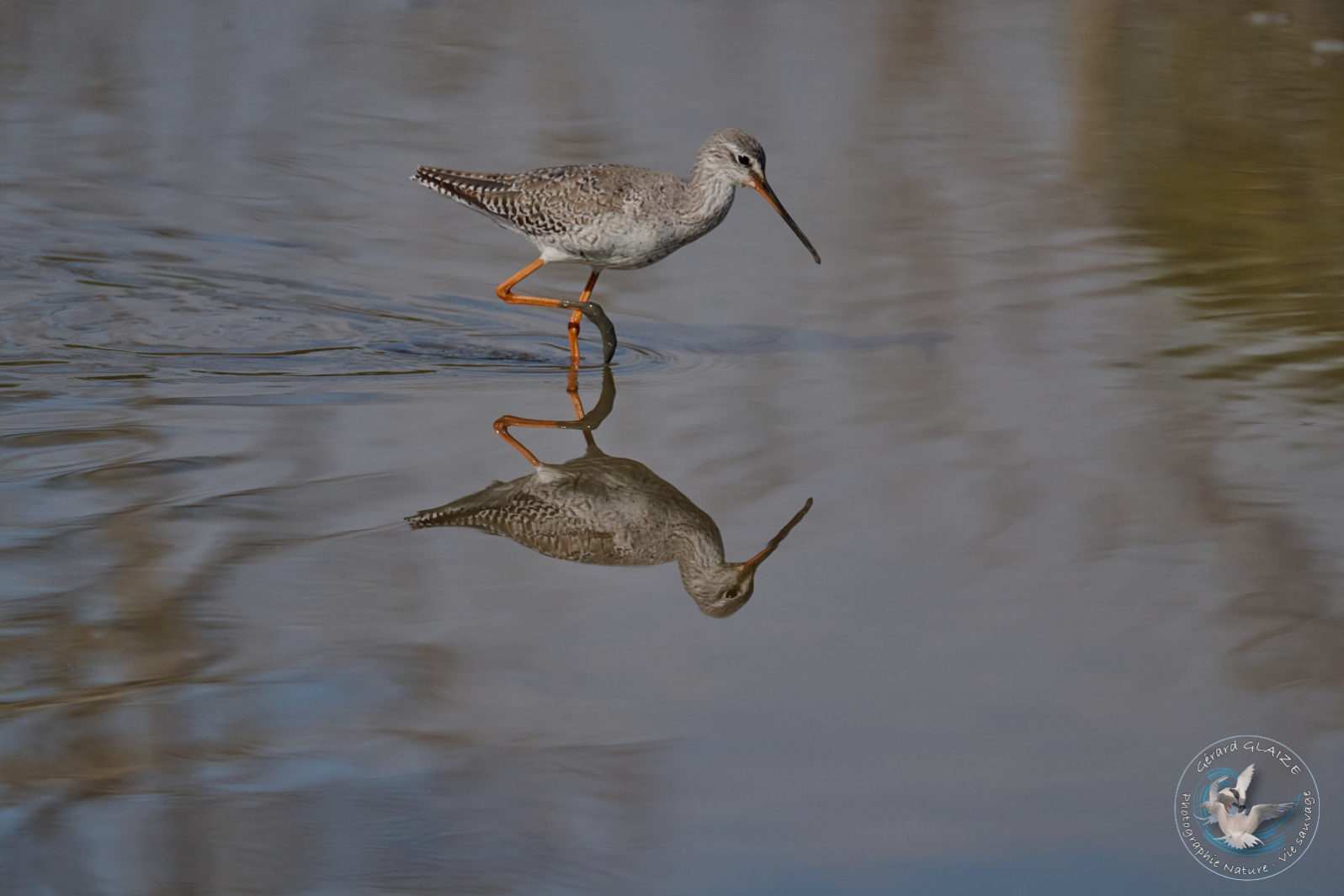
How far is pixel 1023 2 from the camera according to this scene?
16.0 m

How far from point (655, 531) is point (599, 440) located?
3.36ft

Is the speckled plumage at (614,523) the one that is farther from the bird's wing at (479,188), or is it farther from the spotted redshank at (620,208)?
the bird's wing at (479,188)

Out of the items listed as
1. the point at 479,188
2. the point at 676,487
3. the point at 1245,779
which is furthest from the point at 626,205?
the point at 1245,779

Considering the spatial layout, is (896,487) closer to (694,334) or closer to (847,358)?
(847,358)

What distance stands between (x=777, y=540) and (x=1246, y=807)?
187 cm

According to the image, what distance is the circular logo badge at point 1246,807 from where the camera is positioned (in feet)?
12.3

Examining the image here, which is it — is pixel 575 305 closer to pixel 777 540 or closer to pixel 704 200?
pixel 704 200

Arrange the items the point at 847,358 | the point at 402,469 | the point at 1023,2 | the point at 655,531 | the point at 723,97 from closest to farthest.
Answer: the point at 655,531 < the point at 402,469 < the point at 847,358 < the point at 723,97 < the point at 1023,2

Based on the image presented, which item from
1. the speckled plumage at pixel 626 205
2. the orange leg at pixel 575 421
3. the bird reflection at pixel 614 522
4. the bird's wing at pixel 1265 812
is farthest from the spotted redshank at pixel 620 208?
the bird's wing at pixel 1265 812

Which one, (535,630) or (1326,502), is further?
(1326,502)

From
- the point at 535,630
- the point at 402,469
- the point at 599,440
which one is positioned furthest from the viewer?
the point at 599,440

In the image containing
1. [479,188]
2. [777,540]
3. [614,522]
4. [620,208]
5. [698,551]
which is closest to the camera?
[698,551]

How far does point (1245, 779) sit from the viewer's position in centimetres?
401

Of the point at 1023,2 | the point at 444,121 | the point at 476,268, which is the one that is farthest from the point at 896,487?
the point at 1023,2
